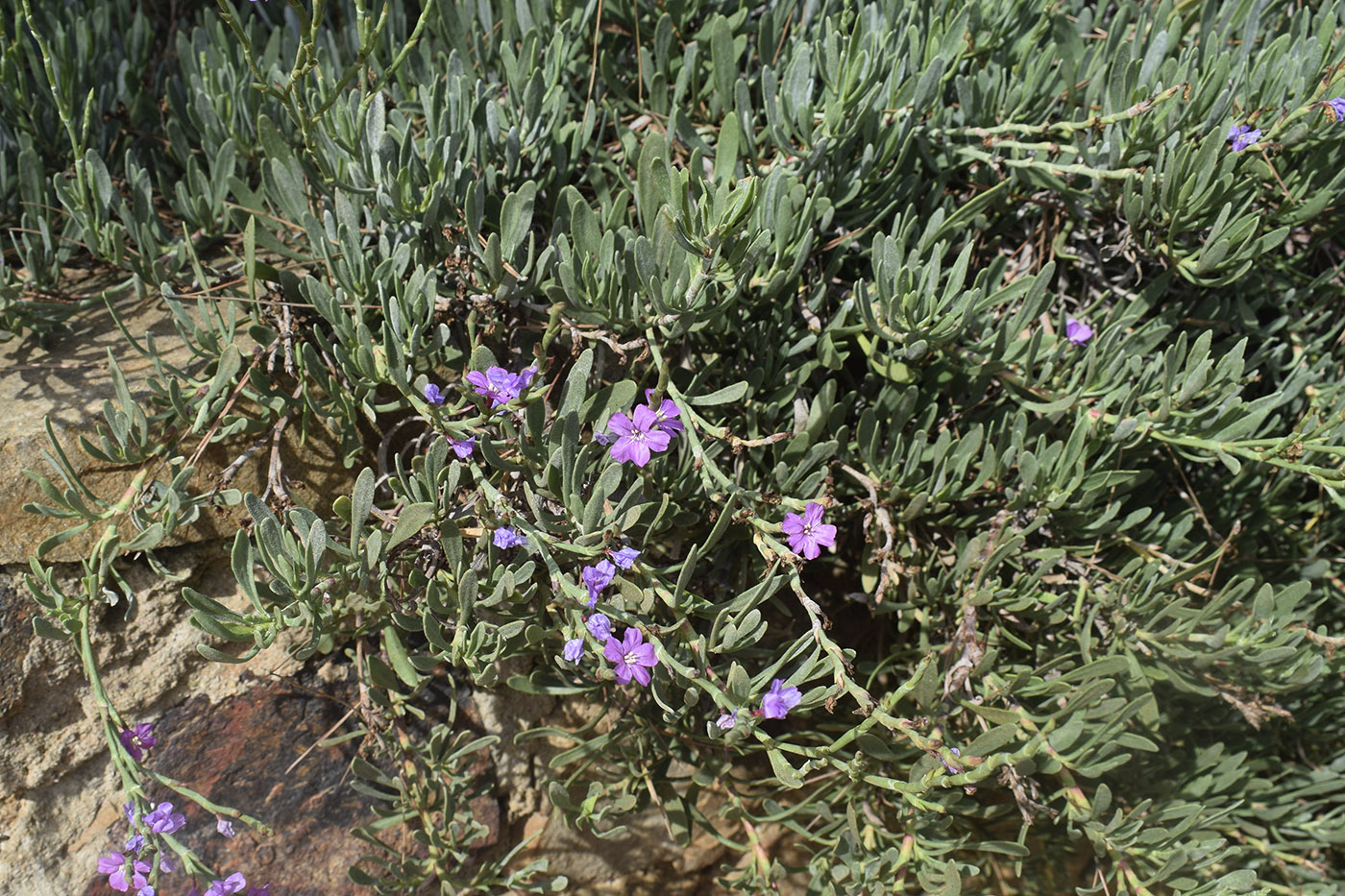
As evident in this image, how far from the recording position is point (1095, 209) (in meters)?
1.91

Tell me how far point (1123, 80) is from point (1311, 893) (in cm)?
160

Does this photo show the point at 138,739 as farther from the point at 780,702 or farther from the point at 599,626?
the point at 780,702

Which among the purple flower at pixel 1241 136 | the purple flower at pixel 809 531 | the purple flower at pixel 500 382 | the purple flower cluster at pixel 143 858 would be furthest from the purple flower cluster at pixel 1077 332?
the purple flower cluster at pixel 143 858

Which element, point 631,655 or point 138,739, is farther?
point 138,739

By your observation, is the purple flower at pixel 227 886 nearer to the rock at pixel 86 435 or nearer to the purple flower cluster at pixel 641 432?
the rock at pixel 86 435

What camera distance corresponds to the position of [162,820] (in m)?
1.49

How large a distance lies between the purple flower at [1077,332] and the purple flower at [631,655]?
0.98 meters

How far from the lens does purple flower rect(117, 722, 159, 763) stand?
5.13ft

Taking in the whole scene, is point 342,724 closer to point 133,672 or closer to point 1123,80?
point 133,672

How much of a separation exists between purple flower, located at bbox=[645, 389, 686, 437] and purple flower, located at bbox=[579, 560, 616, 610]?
237 mm

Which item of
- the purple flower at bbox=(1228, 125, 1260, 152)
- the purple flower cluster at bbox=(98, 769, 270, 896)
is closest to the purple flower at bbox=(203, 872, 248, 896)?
the purple flower cluster at bbox=(98, 769, 270, 896)

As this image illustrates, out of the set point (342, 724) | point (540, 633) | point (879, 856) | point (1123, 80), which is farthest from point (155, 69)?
point (879, 856)

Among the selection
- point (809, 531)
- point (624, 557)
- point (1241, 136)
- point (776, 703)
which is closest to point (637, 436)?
point (624, 557)

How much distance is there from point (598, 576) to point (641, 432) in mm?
230
